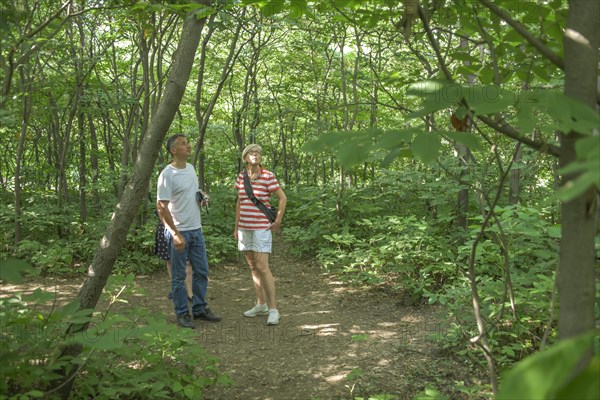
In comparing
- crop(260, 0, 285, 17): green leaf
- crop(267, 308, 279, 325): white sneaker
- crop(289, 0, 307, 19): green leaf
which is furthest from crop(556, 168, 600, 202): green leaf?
crop(267, 308, 279, 325): white sneaker

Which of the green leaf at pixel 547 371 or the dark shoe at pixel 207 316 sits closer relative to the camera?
the green leaf at pixel 547 371

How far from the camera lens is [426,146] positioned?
3.64 ft

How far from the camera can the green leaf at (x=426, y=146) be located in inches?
42.8

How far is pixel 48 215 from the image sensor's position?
8.41 meters

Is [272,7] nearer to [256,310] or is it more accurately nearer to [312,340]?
[312,340]

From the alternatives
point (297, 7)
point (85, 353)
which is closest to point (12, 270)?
point (297, 7)

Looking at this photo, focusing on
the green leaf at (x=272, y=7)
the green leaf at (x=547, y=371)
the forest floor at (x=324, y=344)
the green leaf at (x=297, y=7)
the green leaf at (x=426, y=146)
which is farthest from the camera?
the forest floor at (x=324, y=344)

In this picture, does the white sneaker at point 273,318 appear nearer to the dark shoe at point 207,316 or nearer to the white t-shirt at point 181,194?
the dark shoe at point 207,316

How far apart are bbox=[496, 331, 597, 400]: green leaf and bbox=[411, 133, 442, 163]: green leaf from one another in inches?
20.6

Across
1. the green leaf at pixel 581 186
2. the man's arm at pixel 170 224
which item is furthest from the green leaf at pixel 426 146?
the man's arm at pixel 170 224

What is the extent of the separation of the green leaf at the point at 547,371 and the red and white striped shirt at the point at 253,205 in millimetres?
4481

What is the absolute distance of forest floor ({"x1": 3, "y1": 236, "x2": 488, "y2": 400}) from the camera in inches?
146

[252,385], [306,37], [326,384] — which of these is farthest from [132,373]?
[306,37]

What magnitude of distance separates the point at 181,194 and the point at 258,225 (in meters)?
0.84
